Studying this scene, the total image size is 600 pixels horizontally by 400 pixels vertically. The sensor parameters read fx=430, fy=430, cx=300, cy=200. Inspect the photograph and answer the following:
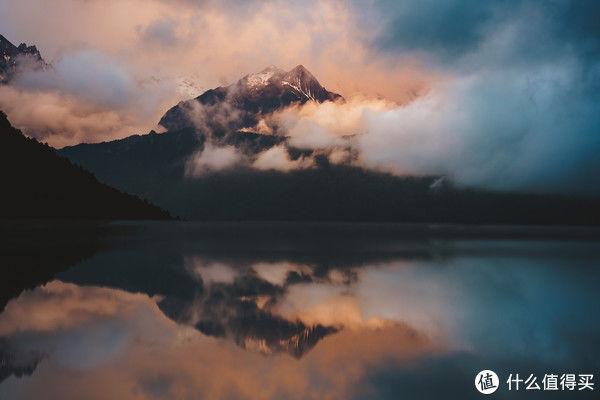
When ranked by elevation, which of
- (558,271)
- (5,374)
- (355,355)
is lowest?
(5,374)

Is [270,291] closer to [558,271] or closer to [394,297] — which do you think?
[394,297]

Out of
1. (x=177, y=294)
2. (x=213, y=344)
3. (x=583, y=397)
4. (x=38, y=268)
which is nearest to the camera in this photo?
(x=583, y=397)

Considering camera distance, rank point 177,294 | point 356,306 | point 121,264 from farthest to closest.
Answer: point 121,264 < point 177,294 < point 356,306

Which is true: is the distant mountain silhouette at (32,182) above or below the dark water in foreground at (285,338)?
above

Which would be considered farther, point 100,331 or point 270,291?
point 270,291

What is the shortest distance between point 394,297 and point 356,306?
3.97m

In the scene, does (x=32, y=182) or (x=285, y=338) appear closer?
(x=285, y=338)

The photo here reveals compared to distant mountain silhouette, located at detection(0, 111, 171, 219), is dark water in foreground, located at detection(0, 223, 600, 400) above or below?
below

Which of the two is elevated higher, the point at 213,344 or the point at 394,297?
the point at 394,297

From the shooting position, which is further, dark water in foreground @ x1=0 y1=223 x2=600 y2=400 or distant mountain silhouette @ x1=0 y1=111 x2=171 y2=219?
distant mountain silhouette @ x1=0 y1=111 x2=171 y2=219

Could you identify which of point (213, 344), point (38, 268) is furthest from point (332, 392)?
point (38, 268)

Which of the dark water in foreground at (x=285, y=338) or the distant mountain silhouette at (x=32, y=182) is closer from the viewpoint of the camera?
the dark water in foreground at (x=285, y=338)

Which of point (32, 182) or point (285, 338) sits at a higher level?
point (32, 182)

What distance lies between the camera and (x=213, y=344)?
1501 cm
